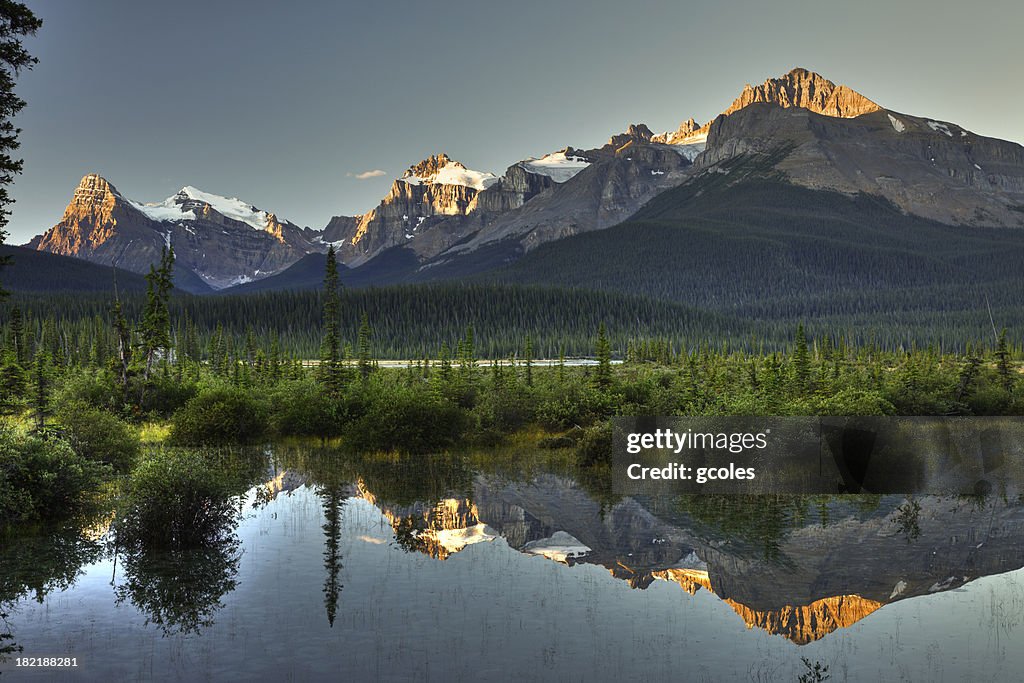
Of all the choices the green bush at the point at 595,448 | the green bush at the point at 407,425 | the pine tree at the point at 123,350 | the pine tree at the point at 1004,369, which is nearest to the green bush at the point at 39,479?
the green bush at the point at 407,425

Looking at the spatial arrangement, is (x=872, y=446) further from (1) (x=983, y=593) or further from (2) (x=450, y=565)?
(2) (x=450, y=565)

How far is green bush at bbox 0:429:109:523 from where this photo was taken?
101ft

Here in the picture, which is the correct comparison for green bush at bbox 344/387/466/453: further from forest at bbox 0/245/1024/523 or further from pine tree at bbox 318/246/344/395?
→ pine tree at bbox 318/246/344/395

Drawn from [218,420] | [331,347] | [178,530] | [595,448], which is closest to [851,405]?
[595,448]

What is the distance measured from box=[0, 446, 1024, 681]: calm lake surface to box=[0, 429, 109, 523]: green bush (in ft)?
5.34

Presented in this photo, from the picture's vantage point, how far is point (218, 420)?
179 ft

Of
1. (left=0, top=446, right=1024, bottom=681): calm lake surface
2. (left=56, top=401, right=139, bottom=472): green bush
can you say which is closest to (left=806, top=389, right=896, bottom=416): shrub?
(left=0, top=446, right=1024, bottom=681): calm lake surface

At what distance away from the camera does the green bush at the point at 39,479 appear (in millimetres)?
30922

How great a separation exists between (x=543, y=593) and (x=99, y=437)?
2627cm

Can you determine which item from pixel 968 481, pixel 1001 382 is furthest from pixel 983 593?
pixel 1001 382

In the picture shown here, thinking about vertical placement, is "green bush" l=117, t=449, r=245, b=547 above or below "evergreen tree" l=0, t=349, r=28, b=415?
below

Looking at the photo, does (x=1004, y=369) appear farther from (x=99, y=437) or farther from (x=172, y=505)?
(x=172, y=505)

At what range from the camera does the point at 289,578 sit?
26.2 meters

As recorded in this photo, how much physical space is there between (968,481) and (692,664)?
2721 cm
